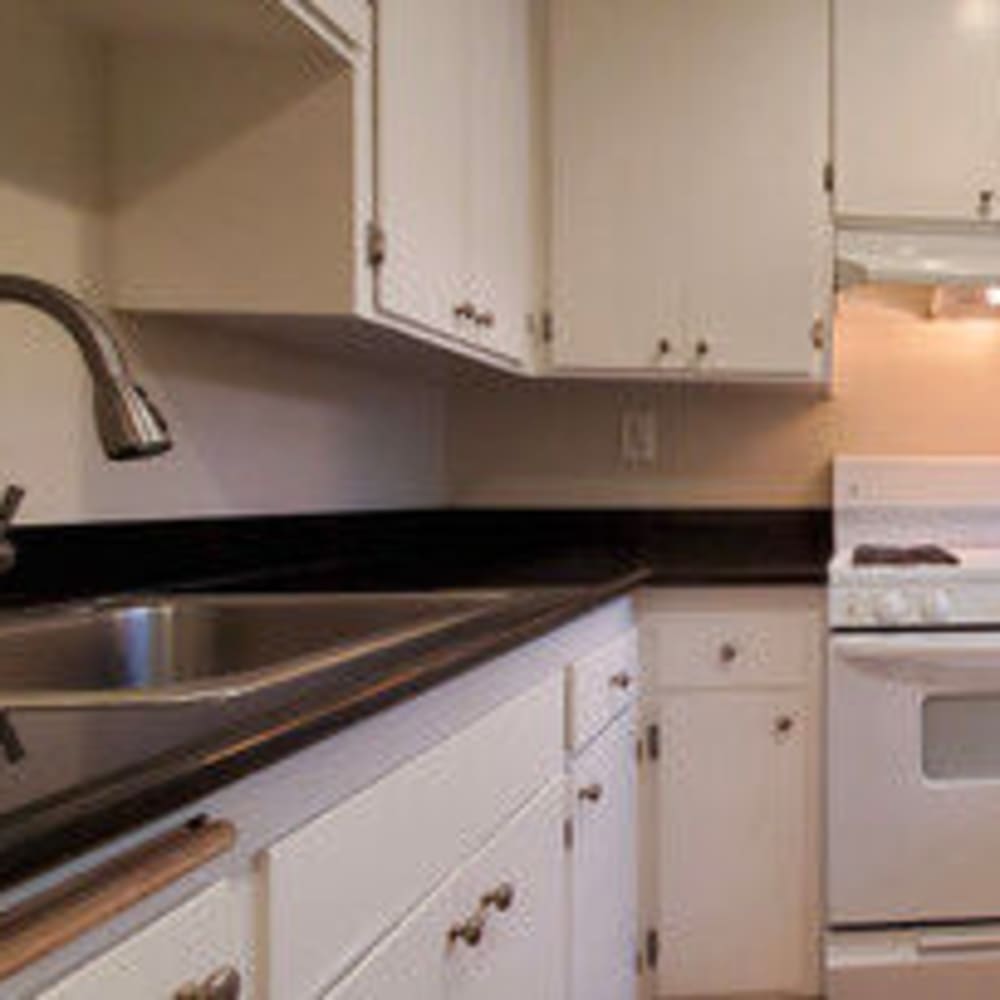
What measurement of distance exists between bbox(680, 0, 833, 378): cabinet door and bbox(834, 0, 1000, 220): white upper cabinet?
0.05 m

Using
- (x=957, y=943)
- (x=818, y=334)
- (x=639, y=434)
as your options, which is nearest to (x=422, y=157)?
(x=818, y=334)

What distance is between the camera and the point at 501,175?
2.15 m

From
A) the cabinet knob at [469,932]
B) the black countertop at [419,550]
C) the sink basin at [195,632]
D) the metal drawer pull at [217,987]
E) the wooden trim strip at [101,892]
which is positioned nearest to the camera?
the wooden trim strip at [101,892]

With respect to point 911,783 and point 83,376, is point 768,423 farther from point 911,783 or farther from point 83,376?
point 83,376

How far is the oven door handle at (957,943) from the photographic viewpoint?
2.07 metres

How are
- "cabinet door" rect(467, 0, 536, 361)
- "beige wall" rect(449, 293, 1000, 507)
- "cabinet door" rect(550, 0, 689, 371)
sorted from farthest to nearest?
"beige wall" rect(449, 293, 1000, 507)
"cabinet door" rect(550, 0, 689, 371)
"cabinet door" rect(467, 0, 536, 361)

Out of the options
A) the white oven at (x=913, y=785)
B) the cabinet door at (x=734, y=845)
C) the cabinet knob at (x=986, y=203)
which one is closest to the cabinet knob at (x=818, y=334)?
the cabinet knob at (x=986, y=203)

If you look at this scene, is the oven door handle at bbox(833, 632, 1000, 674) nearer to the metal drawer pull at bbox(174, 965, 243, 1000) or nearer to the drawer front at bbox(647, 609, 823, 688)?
the drawer front at bbox(647, 609, 823, 688)

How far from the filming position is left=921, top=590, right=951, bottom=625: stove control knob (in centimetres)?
203

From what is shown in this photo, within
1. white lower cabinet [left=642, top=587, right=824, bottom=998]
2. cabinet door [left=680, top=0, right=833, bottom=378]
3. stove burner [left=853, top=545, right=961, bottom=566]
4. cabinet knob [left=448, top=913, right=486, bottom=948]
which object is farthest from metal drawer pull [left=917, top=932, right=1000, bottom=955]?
cabinet knob [left=448, top=913, right=486, bottom=948]

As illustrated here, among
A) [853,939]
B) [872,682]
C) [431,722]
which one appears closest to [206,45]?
[431,722]

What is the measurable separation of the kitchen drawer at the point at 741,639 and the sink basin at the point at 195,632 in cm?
64

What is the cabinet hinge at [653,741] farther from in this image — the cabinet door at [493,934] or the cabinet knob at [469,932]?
the cabinet knob at [469,932]

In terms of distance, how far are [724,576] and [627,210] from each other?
34.0 inches
